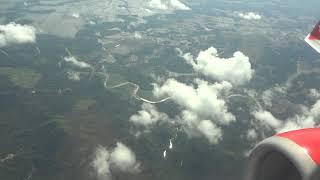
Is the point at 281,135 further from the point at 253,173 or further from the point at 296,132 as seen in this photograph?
the point at 253,173

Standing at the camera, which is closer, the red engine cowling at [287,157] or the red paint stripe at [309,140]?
the red engine cowling at [287,157]

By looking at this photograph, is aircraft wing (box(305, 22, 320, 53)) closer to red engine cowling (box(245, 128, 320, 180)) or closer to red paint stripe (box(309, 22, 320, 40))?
red paint stripe (box(309, 22, 320, 40))

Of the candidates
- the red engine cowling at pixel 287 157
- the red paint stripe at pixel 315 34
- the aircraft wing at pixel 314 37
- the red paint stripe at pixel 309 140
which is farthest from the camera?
the red paint stripe at pixel 315 34

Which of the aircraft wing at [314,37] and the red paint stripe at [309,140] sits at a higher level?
the red paint stripe at [309,140]

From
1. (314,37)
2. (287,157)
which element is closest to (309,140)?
(287,157)

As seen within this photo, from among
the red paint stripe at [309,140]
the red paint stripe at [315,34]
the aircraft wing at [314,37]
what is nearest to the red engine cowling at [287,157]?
the red paint stripe at [309,140]

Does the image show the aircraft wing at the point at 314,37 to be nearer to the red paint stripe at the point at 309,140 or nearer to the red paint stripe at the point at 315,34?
the red paint stripe at the point at 315,34

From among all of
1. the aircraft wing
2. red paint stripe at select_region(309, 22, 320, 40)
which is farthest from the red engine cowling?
red paint stripe at select_region(309, 22, 320, 40)

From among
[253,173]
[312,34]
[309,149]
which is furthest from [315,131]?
[312,34]

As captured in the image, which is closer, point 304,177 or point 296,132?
point 304,177
